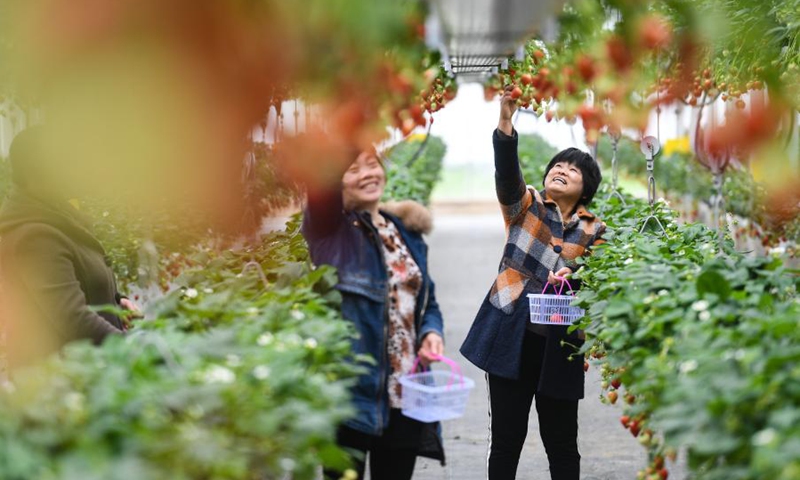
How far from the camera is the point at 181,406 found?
2.27m

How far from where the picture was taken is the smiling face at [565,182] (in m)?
4.62

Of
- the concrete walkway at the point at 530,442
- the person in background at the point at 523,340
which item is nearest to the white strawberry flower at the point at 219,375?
the person in background at the point at 523,340

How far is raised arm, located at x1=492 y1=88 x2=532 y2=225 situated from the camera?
4.30 metres

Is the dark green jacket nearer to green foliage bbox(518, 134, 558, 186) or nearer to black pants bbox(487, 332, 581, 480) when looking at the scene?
black pants bbox(487, 332, 581, 480)

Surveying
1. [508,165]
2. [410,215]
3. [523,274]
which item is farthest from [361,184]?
[523,274]

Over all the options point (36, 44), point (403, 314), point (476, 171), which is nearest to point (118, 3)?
point (36, 44)

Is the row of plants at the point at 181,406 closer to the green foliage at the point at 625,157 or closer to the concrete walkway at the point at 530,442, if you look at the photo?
the concrete walkway at the point at 530,442

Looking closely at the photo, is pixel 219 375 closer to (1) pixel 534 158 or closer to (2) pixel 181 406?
(2) pixel 181 406

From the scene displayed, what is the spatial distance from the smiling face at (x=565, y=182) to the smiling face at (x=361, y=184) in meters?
1.16

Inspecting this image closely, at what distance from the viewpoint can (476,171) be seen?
36.0m

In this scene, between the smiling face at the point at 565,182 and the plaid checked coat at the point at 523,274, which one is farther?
the smiling face at the point at 565,182

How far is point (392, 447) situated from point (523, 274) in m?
1.10

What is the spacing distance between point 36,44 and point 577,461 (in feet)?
9.25

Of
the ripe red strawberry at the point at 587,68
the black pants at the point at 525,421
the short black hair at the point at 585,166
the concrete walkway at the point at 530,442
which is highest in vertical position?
the ripe red strawberry at the point at 587,68
